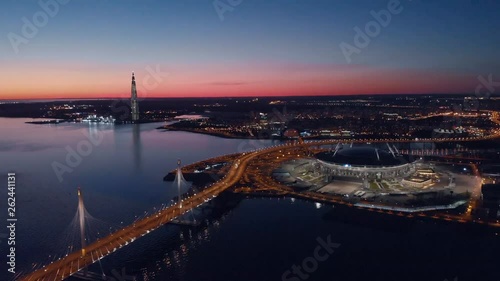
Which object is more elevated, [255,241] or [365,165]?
[365,165]

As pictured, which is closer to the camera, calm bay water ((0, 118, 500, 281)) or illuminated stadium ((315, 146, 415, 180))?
calm bay water ((0, 118, 500, 281))

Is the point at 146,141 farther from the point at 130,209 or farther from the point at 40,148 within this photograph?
the point at 130,209

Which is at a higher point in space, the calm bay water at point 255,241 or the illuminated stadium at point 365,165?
the illuminated stadium at point 365,165

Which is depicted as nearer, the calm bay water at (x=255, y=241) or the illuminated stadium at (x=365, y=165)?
the calm bay water at (x=255, y=241)

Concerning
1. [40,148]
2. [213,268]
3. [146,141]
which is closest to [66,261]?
[213,268]

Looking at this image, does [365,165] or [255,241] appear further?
[365,165]
